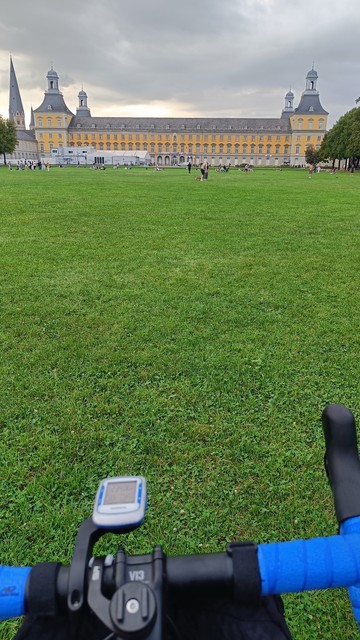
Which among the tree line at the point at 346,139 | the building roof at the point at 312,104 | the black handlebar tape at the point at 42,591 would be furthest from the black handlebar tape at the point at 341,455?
the building roof at the point at 312,104

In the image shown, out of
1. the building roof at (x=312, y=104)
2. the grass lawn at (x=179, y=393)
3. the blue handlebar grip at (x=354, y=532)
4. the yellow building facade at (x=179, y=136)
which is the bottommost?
the grass lawn at (x=179, y=393)

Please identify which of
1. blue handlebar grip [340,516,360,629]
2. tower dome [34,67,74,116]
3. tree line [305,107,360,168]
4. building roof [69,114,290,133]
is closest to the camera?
blue handlebar grip [340,516,360,629]

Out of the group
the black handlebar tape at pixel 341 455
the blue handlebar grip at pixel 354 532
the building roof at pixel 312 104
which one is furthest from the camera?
the building roof at pixel 312 104

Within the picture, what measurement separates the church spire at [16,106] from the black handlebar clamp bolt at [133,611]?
5955 inches

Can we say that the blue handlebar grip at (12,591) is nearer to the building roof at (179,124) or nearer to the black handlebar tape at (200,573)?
the black handlebar tape at (200,573)

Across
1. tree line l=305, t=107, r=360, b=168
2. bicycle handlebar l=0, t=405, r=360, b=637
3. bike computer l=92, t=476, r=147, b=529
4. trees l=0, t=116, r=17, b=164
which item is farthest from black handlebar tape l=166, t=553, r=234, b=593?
trees l=0, t=116, r=17, b=164

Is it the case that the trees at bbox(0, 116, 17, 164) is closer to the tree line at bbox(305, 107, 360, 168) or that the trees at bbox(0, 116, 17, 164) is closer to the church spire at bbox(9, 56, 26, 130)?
the tree line at bbox(305, 107, 360, 168)

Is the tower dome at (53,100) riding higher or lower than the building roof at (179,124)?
higher

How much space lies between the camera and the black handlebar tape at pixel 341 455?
3.97 feet

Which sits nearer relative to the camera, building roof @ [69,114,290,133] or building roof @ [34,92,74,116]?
building roof @ [34,92,74,116]

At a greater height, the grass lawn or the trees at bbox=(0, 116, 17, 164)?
the trees at bbox=(0, 116, 17, 164)

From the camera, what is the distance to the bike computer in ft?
2.89

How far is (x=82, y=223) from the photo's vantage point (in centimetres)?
1150

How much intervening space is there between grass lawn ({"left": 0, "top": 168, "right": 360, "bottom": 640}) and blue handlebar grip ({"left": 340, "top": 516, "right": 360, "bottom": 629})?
1.06 metres
